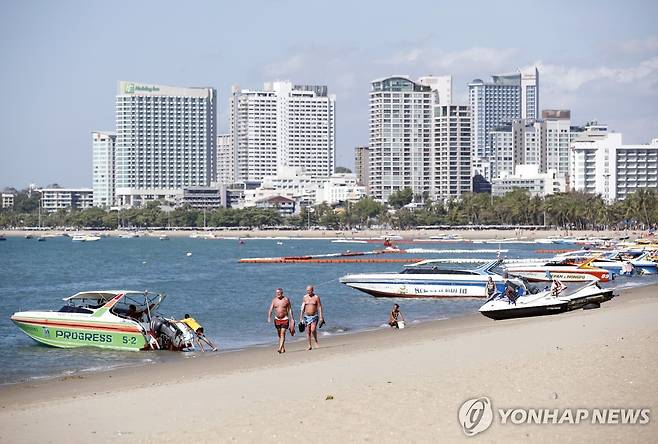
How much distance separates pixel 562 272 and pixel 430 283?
13132 millimetres

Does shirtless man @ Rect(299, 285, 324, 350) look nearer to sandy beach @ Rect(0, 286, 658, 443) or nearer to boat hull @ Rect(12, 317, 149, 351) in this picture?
sandy beach @ Rect(0, 286, 658, 443)

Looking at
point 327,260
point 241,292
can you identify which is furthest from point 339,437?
point 327,260

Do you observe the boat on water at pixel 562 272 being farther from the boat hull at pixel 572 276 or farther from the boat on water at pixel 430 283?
the boat on water at pixel 430 283

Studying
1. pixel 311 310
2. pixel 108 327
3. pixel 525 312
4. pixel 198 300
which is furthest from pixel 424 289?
pixel 311 310

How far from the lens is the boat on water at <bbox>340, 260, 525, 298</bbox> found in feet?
161

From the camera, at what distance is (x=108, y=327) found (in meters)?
30.6

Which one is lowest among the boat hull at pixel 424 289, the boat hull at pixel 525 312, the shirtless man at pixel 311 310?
the boat hull at pixel 424 289

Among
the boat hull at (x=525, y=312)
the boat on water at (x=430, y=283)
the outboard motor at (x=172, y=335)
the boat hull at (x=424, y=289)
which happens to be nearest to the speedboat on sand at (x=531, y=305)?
the boat hull at (x=525, y=312)

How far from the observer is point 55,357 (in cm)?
2970

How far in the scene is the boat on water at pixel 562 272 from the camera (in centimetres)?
5938

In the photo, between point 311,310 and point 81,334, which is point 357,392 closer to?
point 311,310

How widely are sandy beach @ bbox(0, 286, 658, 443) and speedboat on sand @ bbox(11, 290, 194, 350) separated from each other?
269cm

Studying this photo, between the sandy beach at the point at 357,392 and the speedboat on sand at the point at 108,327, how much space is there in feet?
8.81

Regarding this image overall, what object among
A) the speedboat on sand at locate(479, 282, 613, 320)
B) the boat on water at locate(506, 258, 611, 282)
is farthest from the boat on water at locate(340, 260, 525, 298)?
the speedboat on sand at locate(479, 282, 613, 320)
